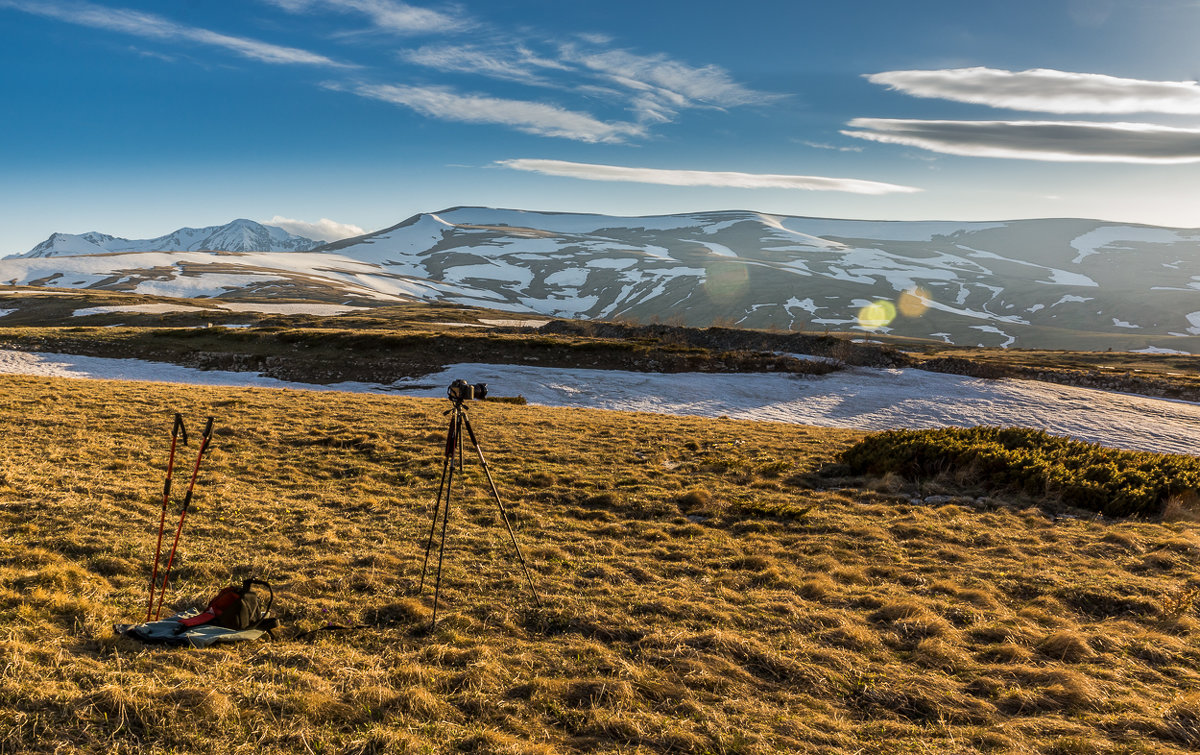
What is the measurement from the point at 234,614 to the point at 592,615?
16.0ft

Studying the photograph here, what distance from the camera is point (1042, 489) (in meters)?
15.9

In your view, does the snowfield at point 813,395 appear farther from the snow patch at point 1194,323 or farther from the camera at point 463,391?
the snow patch at point 1194,323

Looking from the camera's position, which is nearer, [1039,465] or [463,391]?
[463,391]

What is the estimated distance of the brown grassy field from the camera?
5902 millimetres

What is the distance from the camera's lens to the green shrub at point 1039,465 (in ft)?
50.0

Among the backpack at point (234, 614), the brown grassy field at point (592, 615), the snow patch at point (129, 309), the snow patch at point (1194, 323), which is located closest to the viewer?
the brown grassy field at point (592, 615)

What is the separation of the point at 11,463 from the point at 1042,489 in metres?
26.8

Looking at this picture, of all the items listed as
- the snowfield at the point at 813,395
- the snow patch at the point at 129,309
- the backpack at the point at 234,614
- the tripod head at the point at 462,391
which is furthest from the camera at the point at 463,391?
the snow patch at the point at 129,309

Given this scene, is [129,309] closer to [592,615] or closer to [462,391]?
[462,391]

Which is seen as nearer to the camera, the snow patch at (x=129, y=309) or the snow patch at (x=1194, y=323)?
the snow patch at (x=129, y=309)

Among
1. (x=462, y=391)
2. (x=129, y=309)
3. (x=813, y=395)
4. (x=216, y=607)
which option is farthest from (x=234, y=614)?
(x=129, y=309)

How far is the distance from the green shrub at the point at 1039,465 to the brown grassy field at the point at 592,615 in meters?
0.84

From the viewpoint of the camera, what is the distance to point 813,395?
37312 mm

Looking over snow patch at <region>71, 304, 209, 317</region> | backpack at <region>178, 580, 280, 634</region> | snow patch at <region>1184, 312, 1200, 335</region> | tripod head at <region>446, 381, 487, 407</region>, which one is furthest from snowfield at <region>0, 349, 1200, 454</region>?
snow patch at <region>1184, 312, 1200, 335</region>
